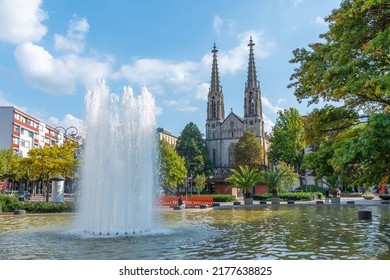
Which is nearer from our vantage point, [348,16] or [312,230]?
[348,16]

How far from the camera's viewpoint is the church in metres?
97.6

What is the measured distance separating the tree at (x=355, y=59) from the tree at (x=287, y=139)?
51.6 m

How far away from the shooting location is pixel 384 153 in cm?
1037

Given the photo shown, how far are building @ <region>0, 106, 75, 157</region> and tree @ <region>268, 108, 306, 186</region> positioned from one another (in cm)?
3941

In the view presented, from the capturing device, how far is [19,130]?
7531 cm

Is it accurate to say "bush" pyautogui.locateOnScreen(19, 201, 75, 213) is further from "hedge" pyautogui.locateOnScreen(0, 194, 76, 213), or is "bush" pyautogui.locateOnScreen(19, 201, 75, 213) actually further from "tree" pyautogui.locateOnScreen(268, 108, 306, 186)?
"tree" pyautogui.locateOnScreen(268, 108, 306, 186)

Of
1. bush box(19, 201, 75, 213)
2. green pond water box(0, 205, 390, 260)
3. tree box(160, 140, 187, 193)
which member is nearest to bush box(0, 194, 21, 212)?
bush box(19, 201, 75, 213)

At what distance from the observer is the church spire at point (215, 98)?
103 metres

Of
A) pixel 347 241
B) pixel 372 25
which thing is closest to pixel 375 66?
pixel 372 25

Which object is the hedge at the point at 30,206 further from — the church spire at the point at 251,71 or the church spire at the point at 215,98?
the church spire at the point at 251,71

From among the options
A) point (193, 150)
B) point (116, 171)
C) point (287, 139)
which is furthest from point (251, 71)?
point (116, 171)

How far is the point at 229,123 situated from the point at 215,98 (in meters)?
8.83
